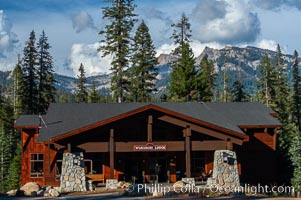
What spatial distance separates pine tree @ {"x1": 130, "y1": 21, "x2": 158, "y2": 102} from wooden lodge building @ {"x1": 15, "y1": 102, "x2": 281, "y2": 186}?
51.6 ft

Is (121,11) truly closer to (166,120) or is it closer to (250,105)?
(250,105)

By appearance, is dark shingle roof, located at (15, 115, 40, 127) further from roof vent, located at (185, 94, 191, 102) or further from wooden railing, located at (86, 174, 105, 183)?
roof vent, located at (185, 94, 191, 102)

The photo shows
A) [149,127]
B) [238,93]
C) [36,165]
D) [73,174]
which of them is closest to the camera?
[73,174]

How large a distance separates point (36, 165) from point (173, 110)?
31.9 ft

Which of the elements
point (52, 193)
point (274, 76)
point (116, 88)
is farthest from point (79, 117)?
point (274, 76)

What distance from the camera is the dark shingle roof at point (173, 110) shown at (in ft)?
98.5

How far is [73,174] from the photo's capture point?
27.9m

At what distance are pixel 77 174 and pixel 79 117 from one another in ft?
15.5

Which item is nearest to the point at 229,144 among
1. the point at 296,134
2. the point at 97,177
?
the point at 97,177

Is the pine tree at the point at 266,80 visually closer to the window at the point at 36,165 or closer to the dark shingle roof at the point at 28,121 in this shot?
the dark shingle roof at the point at 28,121

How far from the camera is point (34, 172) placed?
3369cm

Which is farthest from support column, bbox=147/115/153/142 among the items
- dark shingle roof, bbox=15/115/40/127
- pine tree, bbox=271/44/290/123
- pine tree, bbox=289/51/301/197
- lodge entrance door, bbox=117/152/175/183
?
pine tree, bbox=271/44/290/123

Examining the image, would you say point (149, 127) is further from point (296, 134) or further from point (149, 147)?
point (296, 134)

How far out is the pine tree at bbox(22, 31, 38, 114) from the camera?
161 ft
